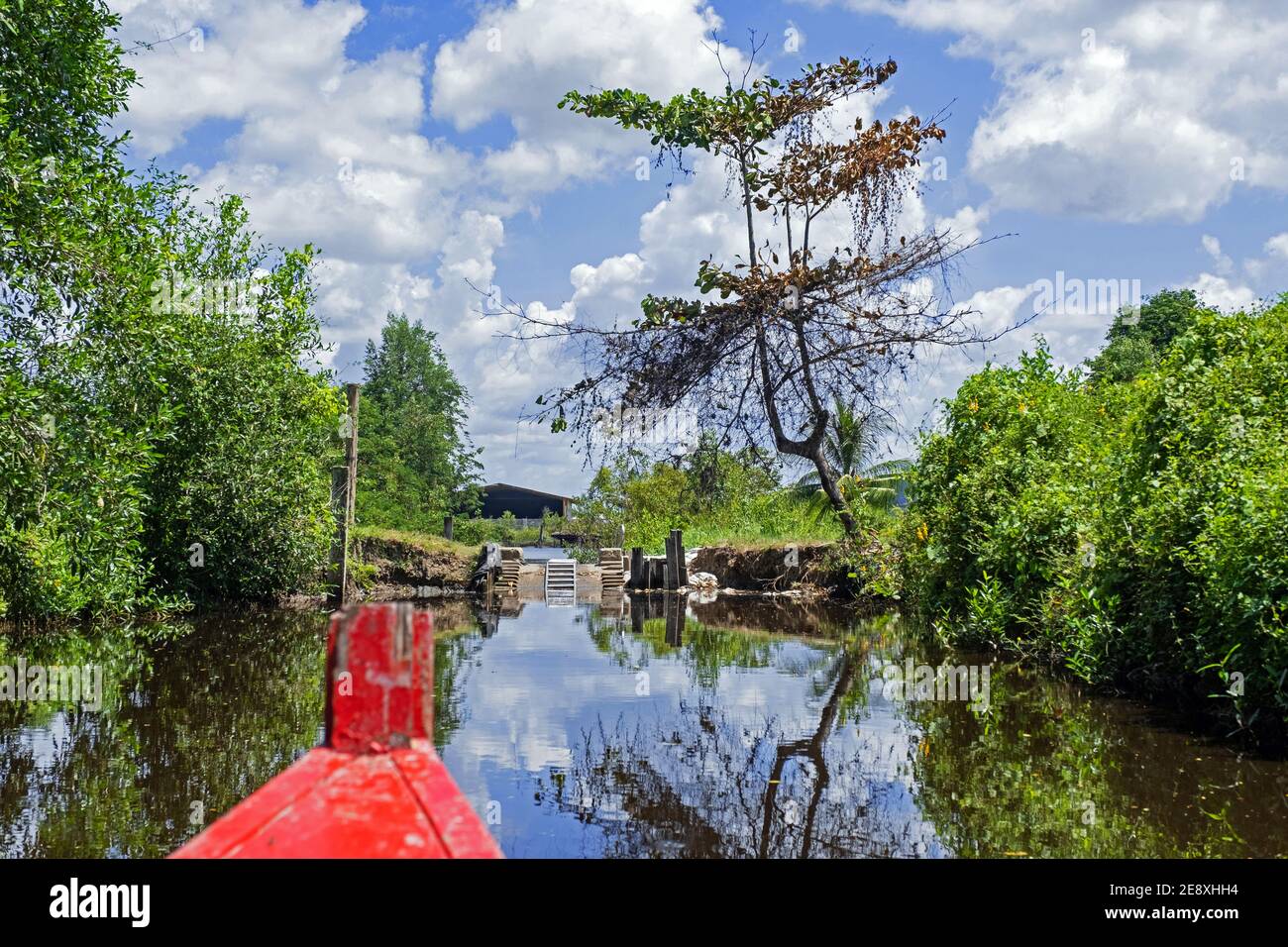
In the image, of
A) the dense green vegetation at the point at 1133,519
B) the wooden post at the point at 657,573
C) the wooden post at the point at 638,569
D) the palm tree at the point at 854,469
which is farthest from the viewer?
the wooden post at the point at 638,569

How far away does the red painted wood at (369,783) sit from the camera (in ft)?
4.79

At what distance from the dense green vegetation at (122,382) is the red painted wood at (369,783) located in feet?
31.6

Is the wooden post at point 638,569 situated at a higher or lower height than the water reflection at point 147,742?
higher

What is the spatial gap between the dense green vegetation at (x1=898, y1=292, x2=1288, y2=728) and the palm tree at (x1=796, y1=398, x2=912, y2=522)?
8.18 ft

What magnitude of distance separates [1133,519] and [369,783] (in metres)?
9.35

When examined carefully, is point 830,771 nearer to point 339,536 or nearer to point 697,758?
point 697,758

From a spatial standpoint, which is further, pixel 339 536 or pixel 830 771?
pixel 339 536

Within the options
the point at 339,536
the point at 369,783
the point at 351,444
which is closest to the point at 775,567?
the point at 339,536

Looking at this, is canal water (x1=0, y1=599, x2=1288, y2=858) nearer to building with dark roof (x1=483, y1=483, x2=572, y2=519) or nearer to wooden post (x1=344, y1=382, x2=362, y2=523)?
wooden post (x1=344, y1=382, x2=362, y2=523)

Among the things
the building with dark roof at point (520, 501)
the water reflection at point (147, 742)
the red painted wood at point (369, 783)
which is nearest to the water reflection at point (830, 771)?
the water reflection at point (147, 742)

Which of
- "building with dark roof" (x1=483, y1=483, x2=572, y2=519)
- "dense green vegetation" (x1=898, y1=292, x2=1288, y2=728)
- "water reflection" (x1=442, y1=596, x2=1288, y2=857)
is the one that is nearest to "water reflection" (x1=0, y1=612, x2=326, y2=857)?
"water reflection" (x1=442, y1=596, x2=1288, y2=857)

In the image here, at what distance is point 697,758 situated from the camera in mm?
7395

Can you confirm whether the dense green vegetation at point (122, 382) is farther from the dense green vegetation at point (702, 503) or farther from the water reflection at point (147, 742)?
the dense green vegetation at point (702, 503)

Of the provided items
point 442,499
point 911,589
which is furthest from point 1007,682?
point 442,499
